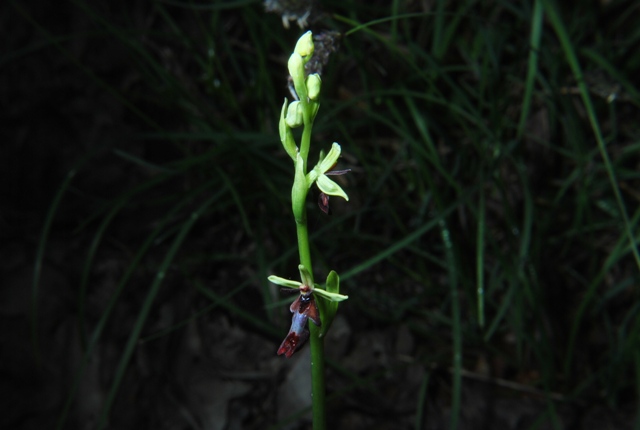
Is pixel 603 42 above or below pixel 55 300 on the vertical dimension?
above

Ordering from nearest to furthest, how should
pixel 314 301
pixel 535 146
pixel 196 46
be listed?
pixel 314 301 < pixel 535 146 < pixel 196 46

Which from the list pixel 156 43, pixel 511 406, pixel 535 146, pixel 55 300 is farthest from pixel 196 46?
pixel 511 406

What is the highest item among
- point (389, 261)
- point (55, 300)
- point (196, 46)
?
point (196, 46)

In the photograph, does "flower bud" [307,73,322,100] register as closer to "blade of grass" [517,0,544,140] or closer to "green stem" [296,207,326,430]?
"green stem" [296,207,326,430]

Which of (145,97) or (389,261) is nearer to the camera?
(389,261)

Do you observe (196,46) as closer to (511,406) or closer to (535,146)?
(535,146)

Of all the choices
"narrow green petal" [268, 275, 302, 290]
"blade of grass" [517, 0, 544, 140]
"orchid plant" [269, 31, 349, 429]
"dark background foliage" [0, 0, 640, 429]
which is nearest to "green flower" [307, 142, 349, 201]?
"orchid plant" [269, 31, 349, 429]
